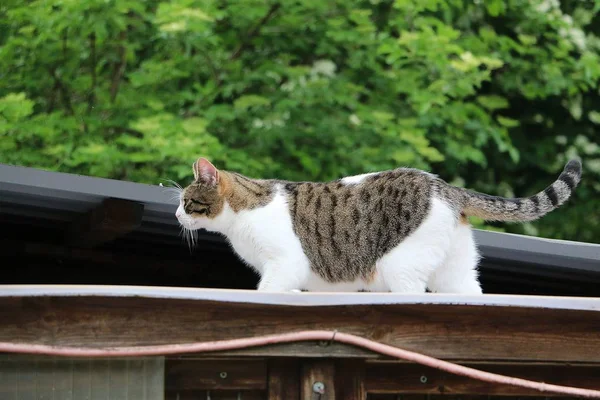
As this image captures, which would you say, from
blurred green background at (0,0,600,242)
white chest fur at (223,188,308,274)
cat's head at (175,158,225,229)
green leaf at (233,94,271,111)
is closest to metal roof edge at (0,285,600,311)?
white chest fur at (223,188,308,274)

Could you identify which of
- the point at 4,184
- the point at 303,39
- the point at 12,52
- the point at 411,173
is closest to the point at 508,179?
the point at 303,39

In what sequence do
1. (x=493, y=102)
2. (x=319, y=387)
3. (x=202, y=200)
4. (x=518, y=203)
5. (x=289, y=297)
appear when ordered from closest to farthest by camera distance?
(x=289, y=297)
(x=319, y=387)
(x=518, y=203)
(x=202, y=200)
(x=493, y=102)

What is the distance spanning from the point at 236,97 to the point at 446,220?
685 centimetres

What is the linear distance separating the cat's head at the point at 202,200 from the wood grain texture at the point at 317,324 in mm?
1696

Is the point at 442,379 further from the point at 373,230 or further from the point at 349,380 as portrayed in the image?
the point at 373,230

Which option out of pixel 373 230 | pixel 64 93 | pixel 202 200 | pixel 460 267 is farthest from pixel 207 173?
pixel 64 93

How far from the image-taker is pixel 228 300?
10.3 feet

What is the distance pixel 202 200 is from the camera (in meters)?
4.95

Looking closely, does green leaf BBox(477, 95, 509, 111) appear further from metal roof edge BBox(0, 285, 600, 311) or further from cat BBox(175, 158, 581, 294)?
metal roof edge BBox(0, 285, 600, 311)

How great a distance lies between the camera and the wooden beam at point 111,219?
15.0 feet

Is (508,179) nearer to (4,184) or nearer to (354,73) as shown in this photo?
(354,73)

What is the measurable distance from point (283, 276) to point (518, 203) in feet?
3.44

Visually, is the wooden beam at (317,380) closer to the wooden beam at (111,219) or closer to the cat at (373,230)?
the cat at (373,230)

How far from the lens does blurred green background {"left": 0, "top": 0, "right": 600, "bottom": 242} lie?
982 cm
